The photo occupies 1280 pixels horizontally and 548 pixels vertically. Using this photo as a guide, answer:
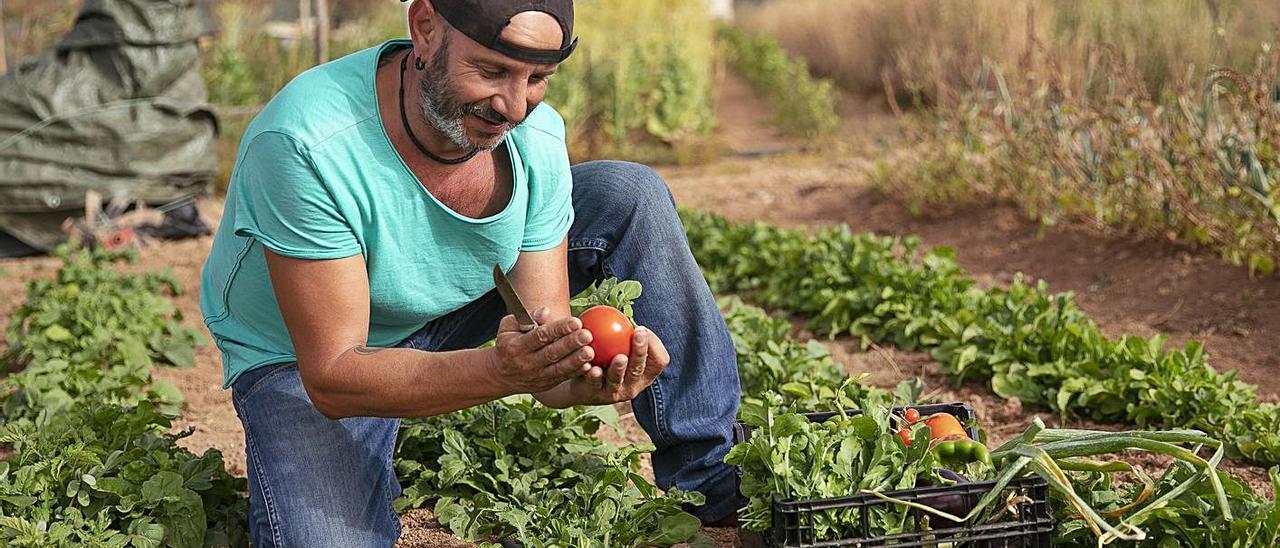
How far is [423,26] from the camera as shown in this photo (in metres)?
2.46

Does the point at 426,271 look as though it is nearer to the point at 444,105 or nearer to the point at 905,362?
the point at 444,105

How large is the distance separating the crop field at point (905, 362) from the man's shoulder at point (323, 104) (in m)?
0.64

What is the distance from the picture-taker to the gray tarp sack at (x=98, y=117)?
268 inches

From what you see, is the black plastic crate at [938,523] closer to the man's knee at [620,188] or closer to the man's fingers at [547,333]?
the man's fingers at [547,333]

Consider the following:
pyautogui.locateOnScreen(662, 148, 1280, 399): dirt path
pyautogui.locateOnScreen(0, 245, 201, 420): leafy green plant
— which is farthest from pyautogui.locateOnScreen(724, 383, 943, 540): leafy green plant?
pyautogui.locateOnScreen(662, 148, 1280, 399): dirt path

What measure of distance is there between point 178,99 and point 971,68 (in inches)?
181

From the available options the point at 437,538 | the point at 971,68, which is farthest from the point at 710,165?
the point at 437,538

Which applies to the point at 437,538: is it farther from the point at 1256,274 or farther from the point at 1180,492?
the point at 1256,274

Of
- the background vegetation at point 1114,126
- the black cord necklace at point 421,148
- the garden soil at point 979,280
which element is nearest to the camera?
the black cord necklace at point 421,148

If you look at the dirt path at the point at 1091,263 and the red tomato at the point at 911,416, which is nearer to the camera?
the red tomato at the point at 911,416

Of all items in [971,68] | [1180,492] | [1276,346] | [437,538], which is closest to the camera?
[1180,492]

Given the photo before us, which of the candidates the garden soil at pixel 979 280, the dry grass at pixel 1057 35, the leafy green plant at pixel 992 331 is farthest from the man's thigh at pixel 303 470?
the dry grass at pixel 1057 35

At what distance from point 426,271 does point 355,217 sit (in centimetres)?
25

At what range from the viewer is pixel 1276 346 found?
458 cm
